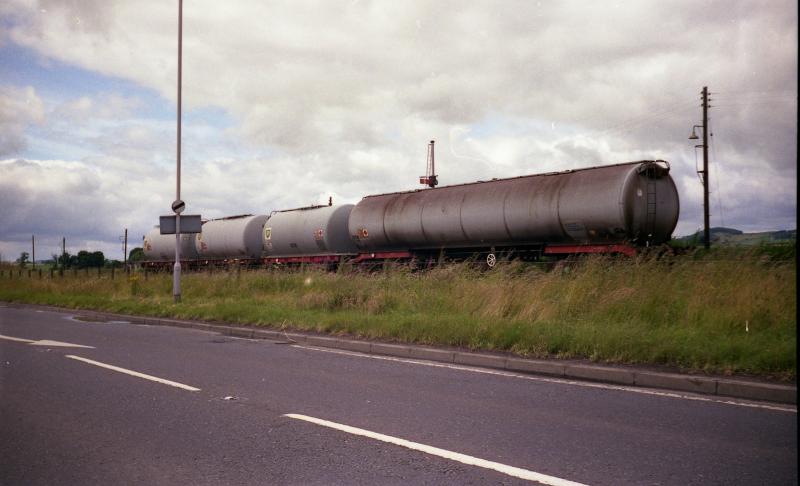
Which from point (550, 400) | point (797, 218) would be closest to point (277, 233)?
point (550, 400)

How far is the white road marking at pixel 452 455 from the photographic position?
4.06 meters

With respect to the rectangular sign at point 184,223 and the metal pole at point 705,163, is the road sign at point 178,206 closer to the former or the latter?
the rectangular sign at point 184,223

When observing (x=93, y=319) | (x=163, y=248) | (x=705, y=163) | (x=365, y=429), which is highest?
(x=705, y=163)

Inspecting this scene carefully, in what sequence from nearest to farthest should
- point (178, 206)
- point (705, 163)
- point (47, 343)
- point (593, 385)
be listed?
1. point (593, 385)
2. point (47, 343)
3. point (178, 206)
4. point (705, 163)

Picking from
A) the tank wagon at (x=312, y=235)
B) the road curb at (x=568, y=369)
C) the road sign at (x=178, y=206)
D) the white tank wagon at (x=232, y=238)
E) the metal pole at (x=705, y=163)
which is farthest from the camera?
the white tank wagon at (x=232, y=238)

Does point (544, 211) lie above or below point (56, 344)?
above

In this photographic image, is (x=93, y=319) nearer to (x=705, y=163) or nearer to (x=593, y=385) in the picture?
(x=593, y=385)

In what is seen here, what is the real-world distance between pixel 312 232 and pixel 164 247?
15441mm

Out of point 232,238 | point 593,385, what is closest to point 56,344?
point 593,385

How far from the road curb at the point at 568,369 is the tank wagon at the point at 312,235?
15.8 metres

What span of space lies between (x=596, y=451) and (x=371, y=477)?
1.74 m

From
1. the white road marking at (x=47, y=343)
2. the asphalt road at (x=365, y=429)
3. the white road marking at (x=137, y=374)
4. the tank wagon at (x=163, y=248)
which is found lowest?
the white road marking at (x=47, y=343)

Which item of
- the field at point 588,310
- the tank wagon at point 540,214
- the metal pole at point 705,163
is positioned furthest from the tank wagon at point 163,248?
the metal pole at point 705,163

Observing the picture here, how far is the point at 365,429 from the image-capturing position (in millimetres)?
5289
